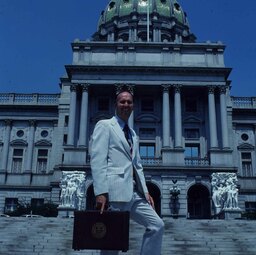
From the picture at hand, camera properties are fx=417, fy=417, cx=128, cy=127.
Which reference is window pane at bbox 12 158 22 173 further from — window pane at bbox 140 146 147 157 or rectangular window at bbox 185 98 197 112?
rectangular window at bbox 185 98 197 112

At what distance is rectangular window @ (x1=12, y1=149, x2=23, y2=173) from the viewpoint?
148ft

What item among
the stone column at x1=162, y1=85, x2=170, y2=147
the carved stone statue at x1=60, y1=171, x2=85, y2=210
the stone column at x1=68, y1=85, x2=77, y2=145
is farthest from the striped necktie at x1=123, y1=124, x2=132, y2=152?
the stone column at x1=68, y1=85, x2=77, y2=145

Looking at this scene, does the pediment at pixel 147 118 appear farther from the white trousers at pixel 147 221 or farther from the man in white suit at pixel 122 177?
the white trousers at pixel 147 221

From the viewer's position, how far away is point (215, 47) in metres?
40.8

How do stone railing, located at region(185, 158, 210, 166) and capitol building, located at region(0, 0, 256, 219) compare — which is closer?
capitol building, located at region(0, 0, 256, 219)

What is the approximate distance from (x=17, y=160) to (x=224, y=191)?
23213mm

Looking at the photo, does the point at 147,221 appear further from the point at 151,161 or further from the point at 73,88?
the point at 73,88

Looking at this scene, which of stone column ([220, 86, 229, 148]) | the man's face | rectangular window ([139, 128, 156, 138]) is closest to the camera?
the man's face

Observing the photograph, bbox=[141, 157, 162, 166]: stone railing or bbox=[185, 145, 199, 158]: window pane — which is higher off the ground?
bbox=[185, 145, 199, 158]: window pane

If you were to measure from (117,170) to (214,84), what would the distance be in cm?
3516

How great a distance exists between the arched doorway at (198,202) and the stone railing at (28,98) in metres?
19.4

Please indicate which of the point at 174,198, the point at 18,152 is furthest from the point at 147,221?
the point at 18,152

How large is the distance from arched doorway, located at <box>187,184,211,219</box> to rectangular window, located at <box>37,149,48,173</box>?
16.7 meters

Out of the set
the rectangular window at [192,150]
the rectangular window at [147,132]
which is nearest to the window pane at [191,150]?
the rectangular window at [192,150]
